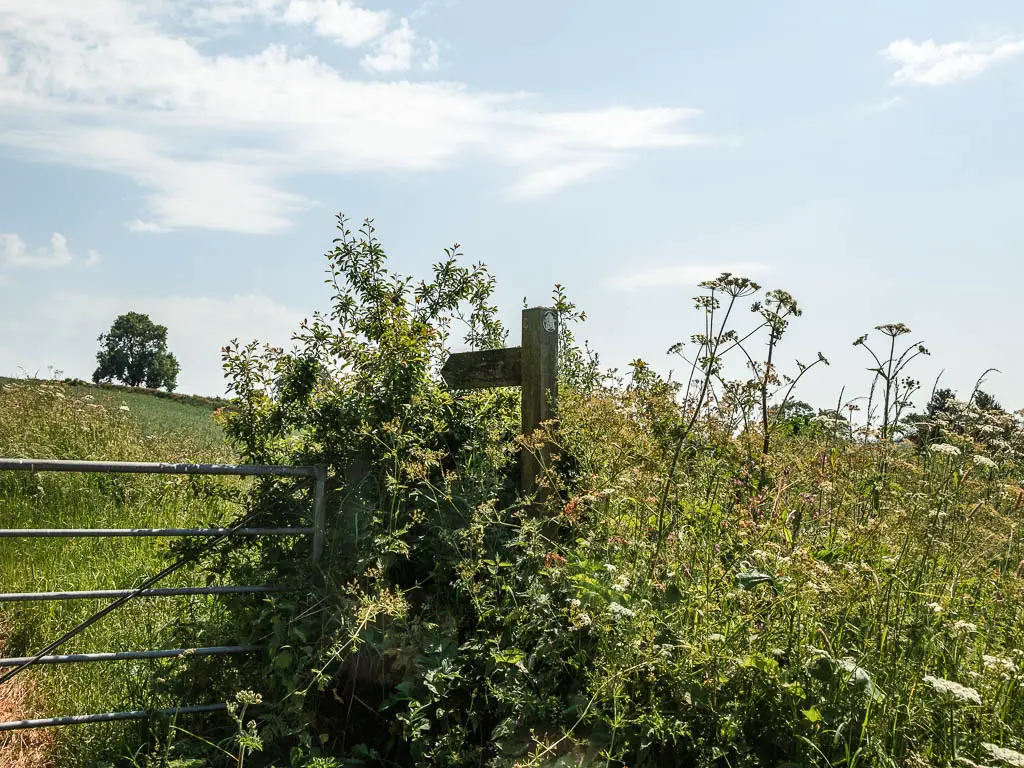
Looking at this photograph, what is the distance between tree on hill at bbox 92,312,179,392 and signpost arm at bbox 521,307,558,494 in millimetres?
65285

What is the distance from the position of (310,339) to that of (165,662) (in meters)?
2.09

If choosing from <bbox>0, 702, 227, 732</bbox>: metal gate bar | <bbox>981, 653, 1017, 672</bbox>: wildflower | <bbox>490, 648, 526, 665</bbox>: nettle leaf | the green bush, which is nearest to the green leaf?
the green bush

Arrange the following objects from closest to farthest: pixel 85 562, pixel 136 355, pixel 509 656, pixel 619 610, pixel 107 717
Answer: pixel 619 610, pixel 509 656, pixel 107 717, pixel 85 562, pixel 136 355

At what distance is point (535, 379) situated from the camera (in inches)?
197

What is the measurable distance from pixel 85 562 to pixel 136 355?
64.5 m

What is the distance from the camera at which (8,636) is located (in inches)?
254

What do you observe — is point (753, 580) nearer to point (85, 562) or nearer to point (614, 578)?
point (614, 578)

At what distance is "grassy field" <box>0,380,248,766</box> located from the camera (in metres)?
4.93

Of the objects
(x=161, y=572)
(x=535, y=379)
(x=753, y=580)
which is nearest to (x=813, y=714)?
(x=753, y=580)

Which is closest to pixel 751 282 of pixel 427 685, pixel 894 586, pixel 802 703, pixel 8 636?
pixel 894 586

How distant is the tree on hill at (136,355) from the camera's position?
214 feet

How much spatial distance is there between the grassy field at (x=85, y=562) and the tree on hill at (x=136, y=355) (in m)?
56.9

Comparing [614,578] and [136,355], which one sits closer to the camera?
[614,578]

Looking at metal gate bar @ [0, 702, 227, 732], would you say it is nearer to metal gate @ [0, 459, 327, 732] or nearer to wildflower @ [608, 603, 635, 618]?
metal gate @ [0, 459, 327, 732]
